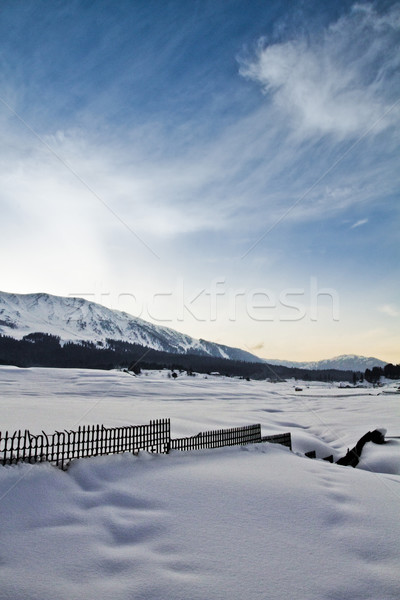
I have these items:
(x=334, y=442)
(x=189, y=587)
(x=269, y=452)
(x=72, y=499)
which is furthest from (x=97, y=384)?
(x=189, y=587)

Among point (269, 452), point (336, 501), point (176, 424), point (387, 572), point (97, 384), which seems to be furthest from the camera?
point (97, 384)

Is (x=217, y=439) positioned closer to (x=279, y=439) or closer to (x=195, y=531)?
(x=279, y=439)

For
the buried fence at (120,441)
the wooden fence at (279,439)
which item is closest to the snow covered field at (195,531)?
the buried fence at (120,441)

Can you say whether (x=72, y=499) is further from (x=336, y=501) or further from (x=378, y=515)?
(x=378, y=515)

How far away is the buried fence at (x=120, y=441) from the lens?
35.1ft

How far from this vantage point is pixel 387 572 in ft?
19.4

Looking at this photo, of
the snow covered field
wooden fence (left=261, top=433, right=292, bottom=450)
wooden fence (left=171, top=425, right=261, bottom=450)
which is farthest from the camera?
wooden fence (left=261, top=433, right=292, bottom=450)

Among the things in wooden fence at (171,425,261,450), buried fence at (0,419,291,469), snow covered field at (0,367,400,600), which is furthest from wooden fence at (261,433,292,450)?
snow covered field at (0,367,400,600)

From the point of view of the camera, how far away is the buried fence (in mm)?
10695

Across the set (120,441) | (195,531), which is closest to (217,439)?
(120,441)

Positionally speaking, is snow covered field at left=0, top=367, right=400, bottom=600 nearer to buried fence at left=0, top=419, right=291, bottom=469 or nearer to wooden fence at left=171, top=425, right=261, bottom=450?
buried fence at left=0, top=419, right=291, bottom=469

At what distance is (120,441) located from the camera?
1608cm

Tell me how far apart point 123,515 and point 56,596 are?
290 centimetres

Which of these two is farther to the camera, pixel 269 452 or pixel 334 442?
pixel 334 442
